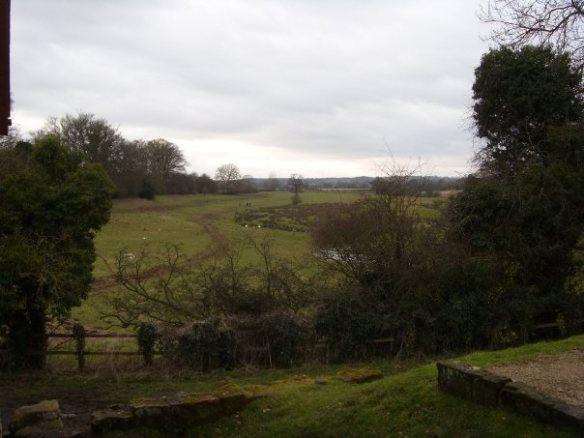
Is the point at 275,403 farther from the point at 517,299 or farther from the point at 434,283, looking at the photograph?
the point at 517,299

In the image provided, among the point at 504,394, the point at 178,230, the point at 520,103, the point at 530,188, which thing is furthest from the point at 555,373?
the point at 178,230

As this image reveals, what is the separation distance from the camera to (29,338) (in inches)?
643

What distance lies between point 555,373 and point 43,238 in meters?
12.9

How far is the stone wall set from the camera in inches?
251

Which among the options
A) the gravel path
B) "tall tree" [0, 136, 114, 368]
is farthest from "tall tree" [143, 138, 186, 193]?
the gravel path

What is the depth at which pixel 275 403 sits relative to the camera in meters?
9.73

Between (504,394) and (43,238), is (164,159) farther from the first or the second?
(504,394)

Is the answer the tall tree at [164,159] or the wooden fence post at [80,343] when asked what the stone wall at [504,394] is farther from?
the tall tree at [164,159]

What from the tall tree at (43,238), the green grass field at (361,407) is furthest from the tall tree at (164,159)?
the green grass field at (361,407)

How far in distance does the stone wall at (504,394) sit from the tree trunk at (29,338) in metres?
12.2

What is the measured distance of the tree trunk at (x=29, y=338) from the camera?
16.0 m

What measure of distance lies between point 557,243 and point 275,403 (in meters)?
11.3

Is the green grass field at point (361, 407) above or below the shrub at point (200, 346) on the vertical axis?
above

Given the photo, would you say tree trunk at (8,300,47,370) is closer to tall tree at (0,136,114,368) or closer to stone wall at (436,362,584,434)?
tall tree at (0,136,114,368)
